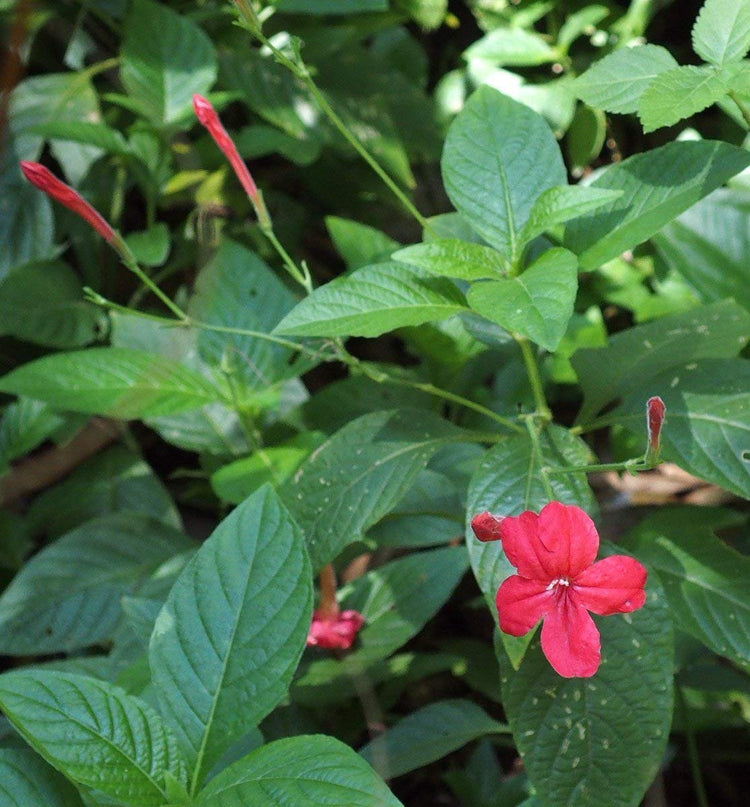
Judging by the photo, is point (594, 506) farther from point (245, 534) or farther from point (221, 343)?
point (221, 343)

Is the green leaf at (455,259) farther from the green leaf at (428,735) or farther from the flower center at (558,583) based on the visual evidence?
the green leaf at (428,735)

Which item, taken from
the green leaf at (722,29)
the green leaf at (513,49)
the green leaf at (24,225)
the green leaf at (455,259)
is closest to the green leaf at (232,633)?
the green leaf at (455,259)

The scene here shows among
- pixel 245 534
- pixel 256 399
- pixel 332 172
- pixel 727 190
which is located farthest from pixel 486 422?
pixel 332 172

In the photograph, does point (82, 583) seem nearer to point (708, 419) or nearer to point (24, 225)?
point (24, 225)

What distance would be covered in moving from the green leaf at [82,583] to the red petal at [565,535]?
0.84 metres

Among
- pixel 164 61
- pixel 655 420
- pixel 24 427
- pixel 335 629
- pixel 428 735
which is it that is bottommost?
pixel 428 735

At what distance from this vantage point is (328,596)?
1.18 metres

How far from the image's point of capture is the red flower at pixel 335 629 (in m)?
1.15

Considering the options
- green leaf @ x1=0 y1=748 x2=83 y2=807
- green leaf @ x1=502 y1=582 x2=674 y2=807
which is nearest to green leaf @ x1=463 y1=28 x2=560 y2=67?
green leaf @ x1=502 y1=582 x2=674 y2=807

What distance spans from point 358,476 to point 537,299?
28cm

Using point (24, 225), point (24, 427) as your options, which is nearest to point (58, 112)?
point (24, 225)

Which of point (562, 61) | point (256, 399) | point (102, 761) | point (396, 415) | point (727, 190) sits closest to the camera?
point (102, 761)

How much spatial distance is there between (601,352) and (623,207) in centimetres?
19

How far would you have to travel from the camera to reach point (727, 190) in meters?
1.44
